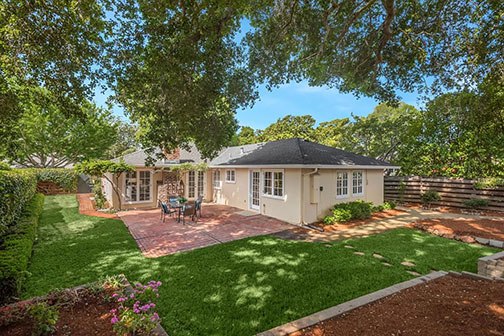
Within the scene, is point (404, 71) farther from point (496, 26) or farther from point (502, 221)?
point (502, 221)

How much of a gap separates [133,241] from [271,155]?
742 centimetres

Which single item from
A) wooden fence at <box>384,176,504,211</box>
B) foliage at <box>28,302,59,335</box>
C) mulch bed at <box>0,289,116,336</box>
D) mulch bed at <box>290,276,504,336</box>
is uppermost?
wooden fence at <box>384,176,504,211</box>

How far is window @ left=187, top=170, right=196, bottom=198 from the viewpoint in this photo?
1571cm

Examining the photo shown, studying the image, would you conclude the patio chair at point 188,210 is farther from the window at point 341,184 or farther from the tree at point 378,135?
the tree at point 378,135

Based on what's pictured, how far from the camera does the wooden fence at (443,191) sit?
463 inches

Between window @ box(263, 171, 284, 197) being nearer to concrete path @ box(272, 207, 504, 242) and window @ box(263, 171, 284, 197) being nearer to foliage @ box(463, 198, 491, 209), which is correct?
concrete path @ box(272, 207, 504, 242)

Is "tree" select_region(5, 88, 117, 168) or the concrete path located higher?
"tree" select_region(5, 88, 117, 168)

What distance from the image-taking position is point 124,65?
276 inches

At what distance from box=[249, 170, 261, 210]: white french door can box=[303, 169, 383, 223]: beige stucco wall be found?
3209mm

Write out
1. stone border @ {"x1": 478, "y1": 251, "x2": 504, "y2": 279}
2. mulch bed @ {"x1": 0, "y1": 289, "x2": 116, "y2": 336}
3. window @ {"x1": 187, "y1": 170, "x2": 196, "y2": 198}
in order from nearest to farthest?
1. mulch bed @ {"x1": 0, "y1": 289, "x2": 116, "y2": 336}
2. stone border @ {"x1": 478, "y1": 251, "x2": 504, "y2": 279}
3. window @ {"x1": 187, "y1": 170, "x2": 196, "y2": 198}

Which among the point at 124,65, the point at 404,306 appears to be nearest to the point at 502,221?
the point at 404,306

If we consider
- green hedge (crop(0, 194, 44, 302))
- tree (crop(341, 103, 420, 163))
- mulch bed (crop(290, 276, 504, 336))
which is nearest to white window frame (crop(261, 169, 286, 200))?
mulch bed (crop(290, 276, 504, 336))

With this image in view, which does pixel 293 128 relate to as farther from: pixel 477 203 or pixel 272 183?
pixel 477 203

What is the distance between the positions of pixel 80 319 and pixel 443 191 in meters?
17.2
